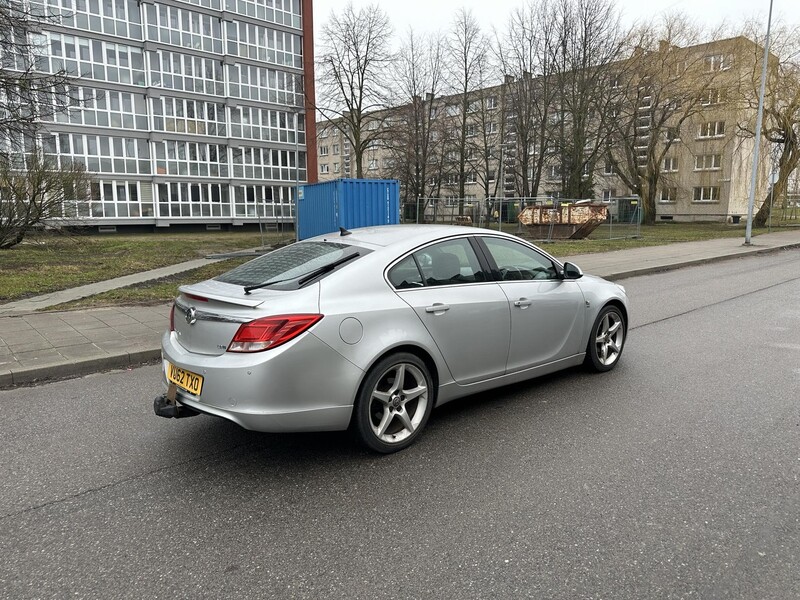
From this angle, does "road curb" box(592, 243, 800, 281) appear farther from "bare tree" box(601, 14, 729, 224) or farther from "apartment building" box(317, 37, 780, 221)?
"bare tree" box(601, 14, 729, 224)

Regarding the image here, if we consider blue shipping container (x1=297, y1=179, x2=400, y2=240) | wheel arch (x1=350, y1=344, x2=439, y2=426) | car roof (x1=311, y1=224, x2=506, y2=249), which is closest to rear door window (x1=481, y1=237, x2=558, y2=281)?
car roof (x1=311, y1=224, x2=506, y2=249)

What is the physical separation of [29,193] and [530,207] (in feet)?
62.9

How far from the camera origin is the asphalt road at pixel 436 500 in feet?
8.18

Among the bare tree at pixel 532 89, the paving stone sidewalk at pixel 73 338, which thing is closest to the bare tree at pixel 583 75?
the bare tree at pixel 532 89

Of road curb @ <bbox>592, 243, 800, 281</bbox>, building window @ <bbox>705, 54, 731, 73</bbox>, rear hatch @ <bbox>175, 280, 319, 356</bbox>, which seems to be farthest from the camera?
building window @ <bbox>705, 54, 731, 73</bbox>

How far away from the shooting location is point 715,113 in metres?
34.3

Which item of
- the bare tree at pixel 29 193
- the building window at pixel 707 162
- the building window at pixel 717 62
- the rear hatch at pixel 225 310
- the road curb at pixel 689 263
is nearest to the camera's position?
the rear hatch at pixel 225 310

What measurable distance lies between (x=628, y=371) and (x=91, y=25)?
4054cm

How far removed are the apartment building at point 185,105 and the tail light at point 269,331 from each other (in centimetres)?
3112

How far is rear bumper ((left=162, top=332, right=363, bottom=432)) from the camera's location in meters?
3.26

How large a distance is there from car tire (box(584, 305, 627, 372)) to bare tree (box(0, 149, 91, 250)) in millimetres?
17289

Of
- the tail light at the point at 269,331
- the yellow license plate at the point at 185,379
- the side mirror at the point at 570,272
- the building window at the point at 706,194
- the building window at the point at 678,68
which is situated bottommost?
the yellow license plate at the point at 185,379

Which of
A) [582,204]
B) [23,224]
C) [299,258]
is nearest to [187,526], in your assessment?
[299,258]

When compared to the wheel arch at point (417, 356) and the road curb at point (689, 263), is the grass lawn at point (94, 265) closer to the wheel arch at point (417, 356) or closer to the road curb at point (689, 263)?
the road curb at point (689, 263)
